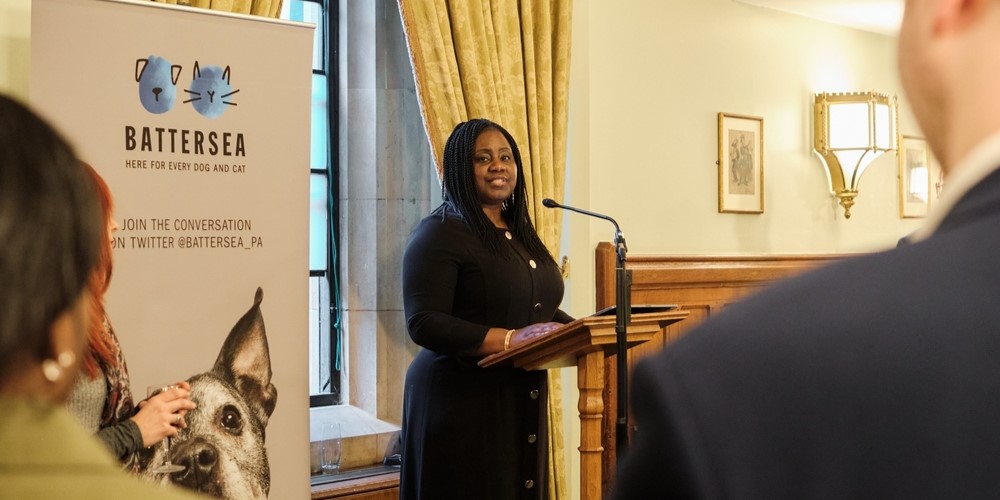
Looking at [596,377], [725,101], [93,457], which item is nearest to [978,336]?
[93,457]

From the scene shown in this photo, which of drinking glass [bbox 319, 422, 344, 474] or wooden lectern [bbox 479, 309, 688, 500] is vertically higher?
wooden lectern [bbox 479, 309, 688, 500]

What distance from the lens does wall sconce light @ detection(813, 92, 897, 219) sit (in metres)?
6.30

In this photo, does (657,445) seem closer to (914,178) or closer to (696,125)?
(696,125)

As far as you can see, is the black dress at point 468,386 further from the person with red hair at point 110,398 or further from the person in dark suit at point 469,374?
the person with red hair at point 110,398

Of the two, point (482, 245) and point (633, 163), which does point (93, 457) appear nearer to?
point (482, 245)

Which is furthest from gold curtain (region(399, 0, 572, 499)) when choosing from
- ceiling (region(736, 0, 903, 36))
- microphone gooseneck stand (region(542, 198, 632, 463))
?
ceiling (region(736, 0, 903, 36))

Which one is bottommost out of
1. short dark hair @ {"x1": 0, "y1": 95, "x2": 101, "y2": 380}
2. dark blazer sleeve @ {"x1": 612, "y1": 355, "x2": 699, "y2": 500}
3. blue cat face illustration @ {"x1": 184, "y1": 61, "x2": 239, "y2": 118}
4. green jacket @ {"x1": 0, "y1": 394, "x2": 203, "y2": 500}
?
green jacket @ {"x1": 0, "y1": 394, "x2": 203, "y2": 500}

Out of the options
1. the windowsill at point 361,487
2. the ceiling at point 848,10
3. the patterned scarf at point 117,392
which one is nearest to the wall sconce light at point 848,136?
the ceiling at point 848,10

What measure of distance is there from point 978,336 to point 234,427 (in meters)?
2.76

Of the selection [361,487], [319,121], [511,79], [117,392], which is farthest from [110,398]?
[511,79]

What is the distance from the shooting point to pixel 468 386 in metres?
3.27

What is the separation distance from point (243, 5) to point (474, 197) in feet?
3.47

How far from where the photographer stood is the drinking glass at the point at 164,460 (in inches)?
111

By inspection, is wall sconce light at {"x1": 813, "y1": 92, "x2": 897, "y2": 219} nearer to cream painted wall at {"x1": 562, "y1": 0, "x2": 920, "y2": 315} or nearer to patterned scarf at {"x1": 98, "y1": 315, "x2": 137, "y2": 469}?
cream painted wall at {"x1": 562, "y1": 0, "x2": 920, "y2": 315}
